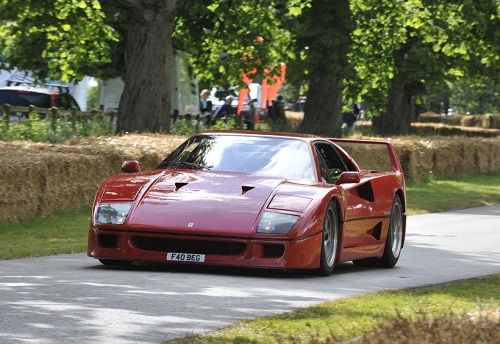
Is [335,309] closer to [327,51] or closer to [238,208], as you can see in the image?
[238,208]

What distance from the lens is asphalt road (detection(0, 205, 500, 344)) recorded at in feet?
25.3

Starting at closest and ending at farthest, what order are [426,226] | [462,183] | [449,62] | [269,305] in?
[269,305], [426,226], [462,183], [449,62]

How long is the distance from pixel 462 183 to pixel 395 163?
19.6 meters

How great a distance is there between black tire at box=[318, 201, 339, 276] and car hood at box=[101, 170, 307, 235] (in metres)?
0.49

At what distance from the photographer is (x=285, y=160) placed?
41.0 ft

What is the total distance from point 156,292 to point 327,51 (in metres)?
26.0

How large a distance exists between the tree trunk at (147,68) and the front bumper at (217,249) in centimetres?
1516

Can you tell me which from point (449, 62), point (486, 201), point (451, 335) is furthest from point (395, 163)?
point (449, 62)

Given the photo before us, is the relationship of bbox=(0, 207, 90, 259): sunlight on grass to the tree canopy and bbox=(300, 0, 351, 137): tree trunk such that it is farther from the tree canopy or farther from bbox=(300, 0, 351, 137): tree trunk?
bbox=(300, 0, 351, 137): tree trunk

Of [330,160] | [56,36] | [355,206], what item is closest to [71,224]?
[330,160]

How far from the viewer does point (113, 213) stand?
445 inches

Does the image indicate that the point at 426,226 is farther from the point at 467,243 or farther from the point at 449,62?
the point at 449,62

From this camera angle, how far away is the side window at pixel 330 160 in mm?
12865

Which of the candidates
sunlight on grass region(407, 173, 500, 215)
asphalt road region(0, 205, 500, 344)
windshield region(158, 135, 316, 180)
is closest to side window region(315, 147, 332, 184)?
windshield region(158, 135, 316, 180)
